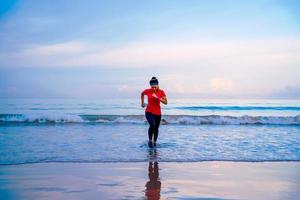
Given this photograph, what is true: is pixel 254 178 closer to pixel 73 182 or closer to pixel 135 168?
pixel 135 168

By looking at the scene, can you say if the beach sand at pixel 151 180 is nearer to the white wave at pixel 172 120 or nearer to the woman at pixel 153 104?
the woman at pixel 153 104

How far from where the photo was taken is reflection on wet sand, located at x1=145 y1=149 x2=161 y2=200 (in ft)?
16.4

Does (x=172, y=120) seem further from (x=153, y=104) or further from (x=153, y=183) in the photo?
(x=153, y=183)

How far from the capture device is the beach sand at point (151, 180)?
16.5 ft

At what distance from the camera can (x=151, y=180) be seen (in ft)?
19.8

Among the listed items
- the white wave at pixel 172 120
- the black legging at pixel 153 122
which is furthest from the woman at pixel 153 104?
the white wave at pixel 172 120

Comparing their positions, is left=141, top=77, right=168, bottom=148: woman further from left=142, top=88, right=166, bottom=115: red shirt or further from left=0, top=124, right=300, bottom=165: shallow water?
left=0, top=124, right=300, bottom=165: shallow water

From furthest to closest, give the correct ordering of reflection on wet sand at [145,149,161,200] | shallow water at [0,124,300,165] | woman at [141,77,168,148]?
woman at [141,77,168,148] < shallow water at [0,124,300,165] < reflection on wet sand at [145,149,161,200]

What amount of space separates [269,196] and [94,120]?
17.9m

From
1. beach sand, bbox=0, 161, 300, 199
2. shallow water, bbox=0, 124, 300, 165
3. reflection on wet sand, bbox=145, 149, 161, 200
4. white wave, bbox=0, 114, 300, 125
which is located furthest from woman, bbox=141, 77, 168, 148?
white wave, bbox=0, 114, 300, 125

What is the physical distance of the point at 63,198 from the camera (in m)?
4.75

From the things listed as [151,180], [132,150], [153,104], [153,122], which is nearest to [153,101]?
[153,104]

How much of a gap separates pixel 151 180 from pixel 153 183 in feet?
0.76

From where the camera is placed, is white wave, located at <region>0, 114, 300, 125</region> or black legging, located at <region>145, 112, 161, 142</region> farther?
white wave, located at <region>0, 114, 300, 125</region>
